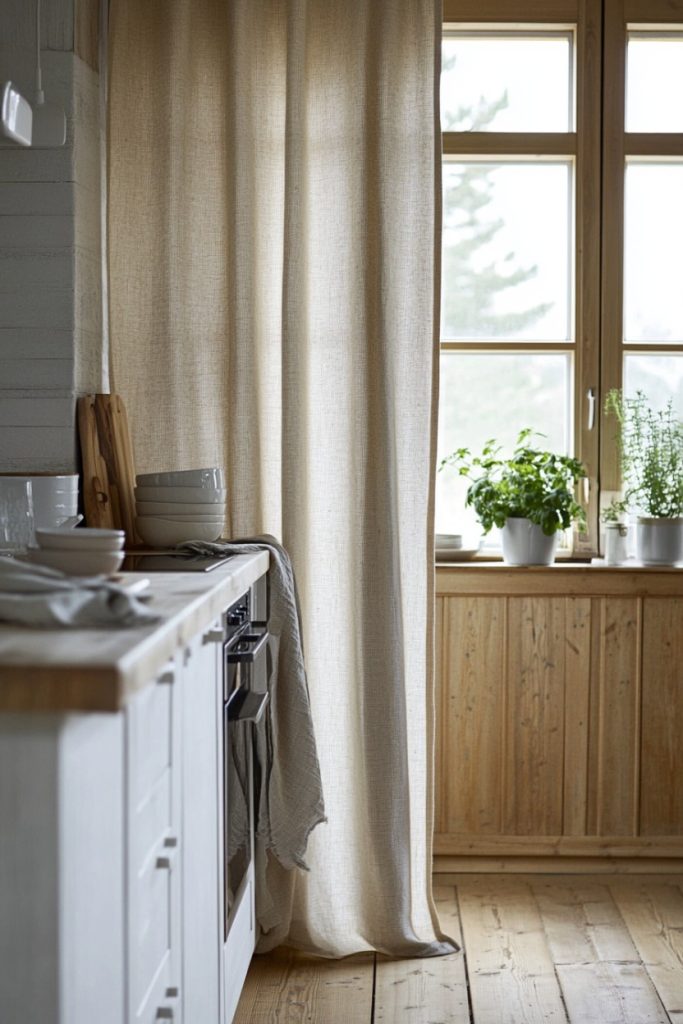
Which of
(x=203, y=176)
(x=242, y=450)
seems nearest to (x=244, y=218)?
(x=203, y=176)

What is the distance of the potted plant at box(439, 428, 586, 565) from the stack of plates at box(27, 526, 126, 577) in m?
1.70

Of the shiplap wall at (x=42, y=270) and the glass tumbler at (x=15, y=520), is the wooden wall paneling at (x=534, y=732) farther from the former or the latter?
the glass tumbler at (x=15, y=520)

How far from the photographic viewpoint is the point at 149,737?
4.35 feet

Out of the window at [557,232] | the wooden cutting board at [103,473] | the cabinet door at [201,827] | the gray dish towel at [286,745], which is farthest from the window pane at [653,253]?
the cabinet door at [201,827]

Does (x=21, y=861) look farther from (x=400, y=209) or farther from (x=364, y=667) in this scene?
(x=400, y=209)

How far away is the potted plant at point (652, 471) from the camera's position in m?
3.13

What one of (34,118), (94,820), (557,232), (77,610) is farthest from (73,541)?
(557,232)

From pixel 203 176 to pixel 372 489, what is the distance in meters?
0.88

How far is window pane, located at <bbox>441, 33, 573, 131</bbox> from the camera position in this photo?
3.23m

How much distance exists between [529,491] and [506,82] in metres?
1.21

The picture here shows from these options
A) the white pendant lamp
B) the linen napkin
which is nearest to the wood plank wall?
the white pendant lamp

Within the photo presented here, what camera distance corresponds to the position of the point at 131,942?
1.24m

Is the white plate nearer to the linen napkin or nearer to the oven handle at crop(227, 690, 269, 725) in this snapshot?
the oven handle at crop(227, 690, 269, 725)

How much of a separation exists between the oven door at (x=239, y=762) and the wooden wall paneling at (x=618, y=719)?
127 centimetres
